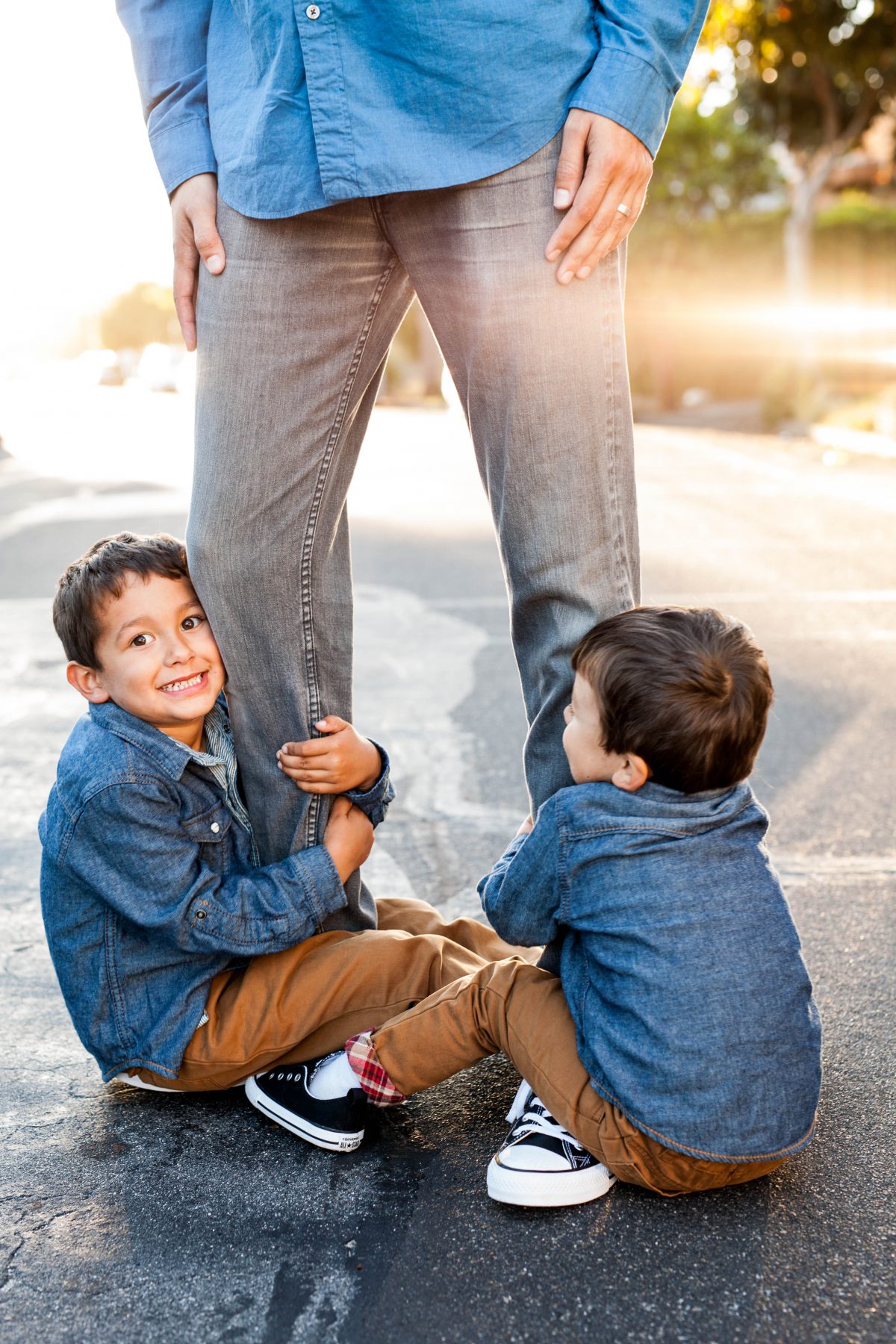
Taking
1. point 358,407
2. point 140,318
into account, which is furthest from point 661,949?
point 140,318

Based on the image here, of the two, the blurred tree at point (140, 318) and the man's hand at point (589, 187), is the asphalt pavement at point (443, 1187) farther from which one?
the blurred tree at point (140, 318)

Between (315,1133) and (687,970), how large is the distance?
1.93ft

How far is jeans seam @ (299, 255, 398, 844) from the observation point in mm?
1855

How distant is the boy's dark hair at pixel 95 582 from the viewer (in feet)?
6.23

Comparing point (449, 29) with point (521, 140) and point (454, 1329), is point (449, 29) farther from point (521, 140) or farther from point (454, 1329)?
point (454, 1329)

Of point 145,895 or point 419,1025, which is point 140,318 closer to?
point 145,895

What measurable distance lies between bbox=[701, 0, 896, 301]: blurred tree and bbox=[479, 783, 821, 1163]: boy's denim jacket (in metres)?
12.6

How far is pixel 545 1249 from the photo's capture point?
1.51 m

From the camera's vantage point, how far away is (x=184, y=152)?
184 centimetres

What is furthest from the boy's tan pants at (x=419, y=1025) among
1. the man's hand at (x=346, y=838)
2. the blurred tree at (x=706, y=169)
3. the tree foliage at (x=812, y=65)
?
the blurred tree at (x=706, y=169)

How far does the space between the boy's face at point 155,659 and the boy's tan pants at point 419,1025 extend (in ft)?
1.41

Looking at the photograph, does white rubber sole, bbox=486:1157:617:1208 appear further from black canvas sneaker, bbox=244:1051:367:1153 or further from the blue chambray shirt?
the blue chambray shirt

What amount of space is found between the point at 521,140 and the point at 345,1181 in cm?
146

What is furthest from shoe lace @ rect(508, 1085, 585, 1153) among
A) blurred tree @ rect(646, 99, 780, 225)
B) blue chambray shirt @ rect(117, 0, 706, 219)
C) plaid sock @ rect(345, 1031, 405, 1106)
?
blurred tree @ rect(646, 99, 780, 225)
